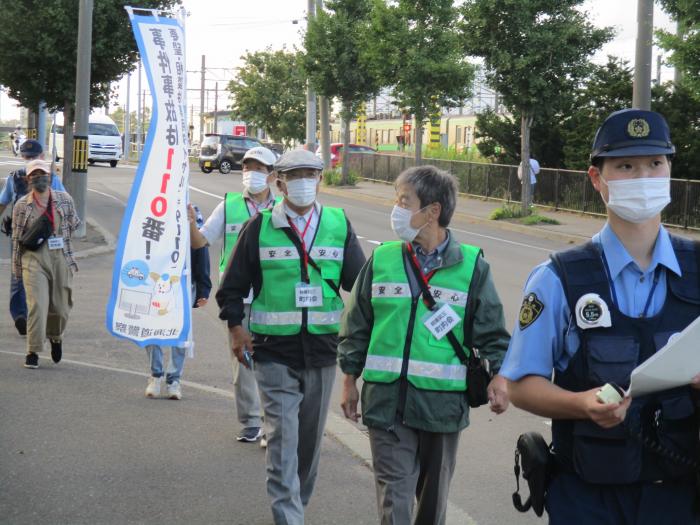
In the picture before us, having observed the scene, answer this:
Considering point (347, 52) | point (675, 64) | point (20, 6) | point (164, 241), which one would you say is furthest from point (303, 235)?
point (347, 52)

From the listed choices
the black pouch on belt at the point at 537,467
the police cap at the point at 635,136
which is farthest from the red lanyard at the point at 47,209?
the police cap at the point at 635,136

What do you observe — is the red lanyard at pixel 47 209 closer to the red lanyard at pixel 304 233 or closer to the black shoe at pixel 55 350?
the black shoe at pixel 55 350

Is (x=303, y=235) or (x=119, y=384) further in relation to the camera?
(x=119, y=384)

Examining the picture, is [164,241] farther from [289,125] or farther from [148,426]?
[289,125]

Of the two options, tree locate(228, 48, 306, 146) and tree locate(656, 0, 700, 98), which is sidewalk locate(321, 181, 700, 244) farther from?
tree locate(228, 48, 306, 146)

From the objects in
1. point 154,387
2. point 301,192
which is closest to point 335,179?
point 154,387

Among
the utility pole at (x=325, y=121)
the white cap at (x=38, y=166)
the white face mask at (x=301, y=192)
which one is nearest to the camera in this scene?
the white face mask at (x=301, y=192)

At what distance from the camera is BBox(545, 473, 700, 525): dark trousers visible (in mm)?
2998

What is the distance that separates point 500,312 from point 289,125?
57.8 metres

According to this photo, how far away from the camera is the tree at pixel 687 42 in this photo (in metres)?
18.5

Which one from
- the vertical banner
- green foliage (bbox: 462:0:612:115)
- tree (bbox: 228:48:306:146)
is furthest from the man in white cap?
tree (bbox: 228:48:306:146)

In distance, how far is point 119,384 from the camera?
8.70 metres

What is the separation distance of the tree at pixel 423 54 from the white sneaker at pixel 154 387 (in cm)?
2557

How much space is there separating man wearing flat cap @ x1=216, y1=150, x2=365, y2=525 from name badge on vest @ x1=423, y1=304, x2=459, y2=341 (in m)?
1.18
